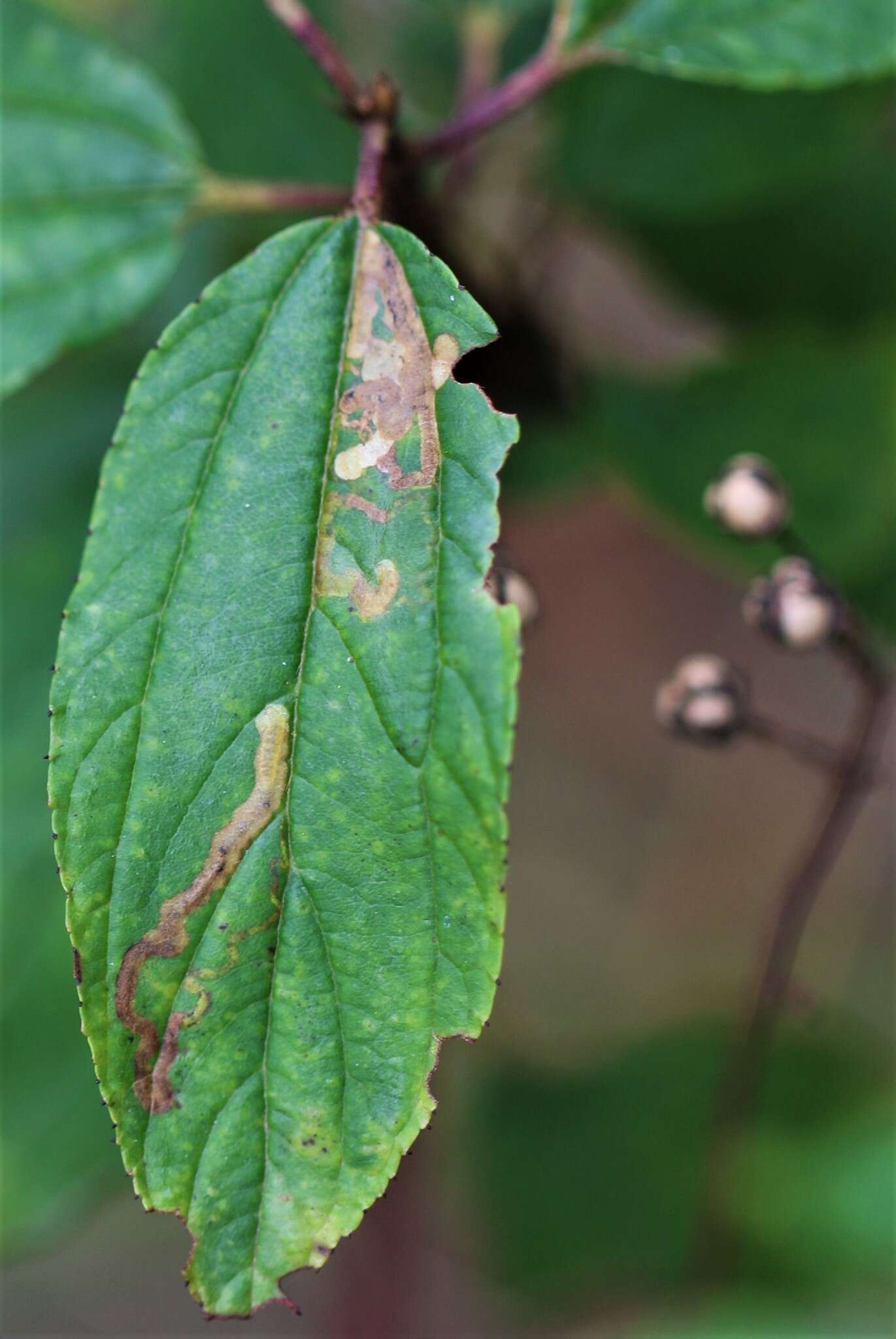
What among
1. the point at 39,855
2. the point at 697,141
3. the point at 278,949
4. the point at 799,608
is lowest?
the point at 39,855

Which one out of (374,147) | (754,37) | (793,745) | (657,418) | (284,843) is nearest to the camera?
(284,843)

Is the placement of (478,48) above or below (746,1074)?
above

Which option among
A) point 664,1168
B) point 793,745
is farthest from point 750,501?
point 664,1168

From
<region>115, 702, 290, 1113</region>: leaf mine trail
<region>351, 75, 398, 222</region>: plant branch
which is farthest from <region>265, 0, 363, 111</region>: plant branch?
<region>115, 702, 290, 1113</region>: leaf mine trail

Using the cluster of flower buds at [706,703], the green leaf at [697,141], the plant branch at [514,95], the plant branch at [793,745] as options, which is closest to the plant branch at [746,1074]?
the plant branch at [793,745]

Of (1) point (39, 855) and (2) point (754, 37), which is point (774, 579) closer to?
(2) point (754, 37)
